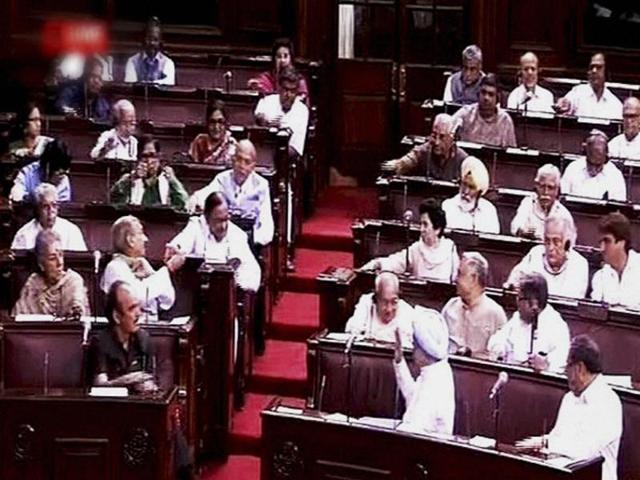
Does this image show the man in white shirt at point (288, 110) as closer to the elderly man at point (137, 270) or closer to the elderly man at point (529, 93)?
the elderly man at point (529, 93)

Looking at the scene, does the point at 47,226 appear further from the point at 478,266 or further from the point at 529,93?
the point at 529,93

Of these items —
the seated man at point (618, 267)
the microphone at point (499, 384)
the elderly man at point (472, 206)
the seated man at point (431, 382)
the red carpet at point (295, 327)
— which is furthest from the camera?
the elderly man at point (472, 206)

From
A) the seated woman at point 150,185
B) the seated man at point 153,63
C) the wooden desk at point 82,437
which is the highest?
the seated man at point 153,63

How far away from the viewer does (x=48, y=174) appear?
9086 mm

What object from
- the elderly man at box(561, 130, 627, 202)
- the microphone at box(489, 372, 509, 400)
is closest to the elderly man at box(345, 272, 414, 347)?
the microphone at box(489, 372, 509, 400)

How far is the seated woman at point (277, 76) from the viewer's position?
10.3 m

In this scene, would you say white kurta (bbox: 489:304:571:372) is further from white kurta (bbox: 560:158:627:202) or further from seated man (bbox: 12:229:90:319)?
white kurta (bbox: 560:158:627:202)

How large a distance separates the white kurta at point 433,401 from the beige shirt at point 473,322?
717 mm

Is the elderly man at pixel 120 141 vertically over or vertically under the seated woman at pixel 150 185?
over

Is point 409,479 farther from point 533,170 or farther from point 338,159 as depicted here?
point 338,159

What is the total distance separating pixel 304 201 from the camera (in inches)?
412

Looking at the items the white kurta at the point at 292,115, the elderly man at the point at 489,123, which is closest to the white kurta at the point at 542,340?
the elderly man at the point at 489,123

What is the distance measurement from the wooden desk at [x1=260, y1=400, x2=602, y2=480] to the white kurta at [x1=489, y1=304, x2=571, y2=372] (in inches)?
40.5

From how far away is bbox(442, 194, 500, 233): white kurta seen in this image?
8555mm
